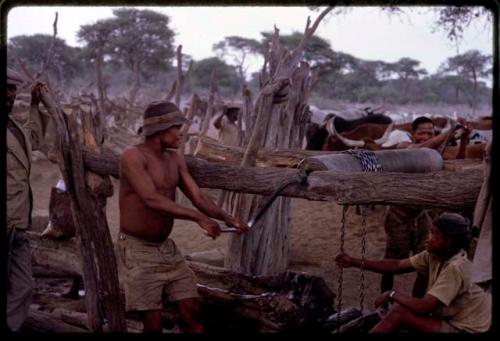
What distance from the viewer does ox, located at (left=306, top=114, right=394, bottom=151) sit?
1010 centimetres

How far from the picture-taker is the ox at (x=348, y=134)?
33.1 ft

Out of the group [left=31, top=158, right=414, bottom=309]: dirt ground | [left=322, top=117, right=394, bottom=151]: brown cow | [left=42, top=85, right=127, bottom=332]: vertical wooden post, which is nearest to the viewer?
[left=42, top=85, right=127, bottom=332]: vertical wooden post

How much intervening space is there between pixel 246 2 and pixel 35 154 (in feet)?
35.7

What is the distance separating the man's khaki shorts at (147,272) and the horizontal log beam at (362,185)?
57 centimetres

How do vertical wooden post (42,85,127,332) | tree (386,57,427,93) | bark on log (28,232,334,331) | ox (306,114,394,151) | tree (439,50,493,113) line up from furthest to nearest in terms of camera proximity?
1. tree (386,57,427,93)
2. tree (439,50,493,113)
3. ox (306,114,394,151)
4. vertical wooden post (42,85,127,332)
5. bark on log (28,232,334,331)

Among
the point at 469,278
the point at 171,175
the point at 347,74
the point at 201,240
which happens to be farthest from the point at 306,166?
the point at 347,74

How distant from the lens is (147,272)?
351 centimetres

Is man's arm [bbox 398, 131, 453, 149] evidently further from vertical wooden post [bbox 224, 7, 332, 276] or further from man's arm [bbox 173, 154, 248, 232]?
man's arm [bbox 173, 154, 248, 232]

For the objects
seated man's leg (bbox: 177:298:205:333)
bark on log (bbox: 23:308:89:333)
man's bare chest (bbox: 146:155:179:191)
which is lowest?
bark on log (bbox: 23:308:89:333)

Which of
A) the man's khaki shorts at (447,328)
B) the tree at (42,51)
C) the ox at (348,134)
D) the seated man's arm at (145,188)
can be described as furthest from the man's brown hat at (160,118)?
the tree at (42,51)

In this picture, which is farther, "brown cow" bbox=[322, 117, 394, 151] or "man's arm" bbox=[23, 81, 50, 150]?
"brown cow" bbox=[322, 117, 394, 151]

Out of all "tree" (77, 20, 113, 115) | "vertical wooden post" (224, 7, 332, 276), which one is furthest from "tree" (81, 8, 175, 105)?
"vertical wooden post" (224, 7, 332, 276)

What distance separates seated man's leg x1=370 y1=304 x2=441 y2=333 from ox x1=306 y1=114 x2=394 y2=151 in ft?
A: 20.4

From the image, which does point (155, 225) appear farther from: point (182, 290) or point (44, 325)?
point (44, 325)
